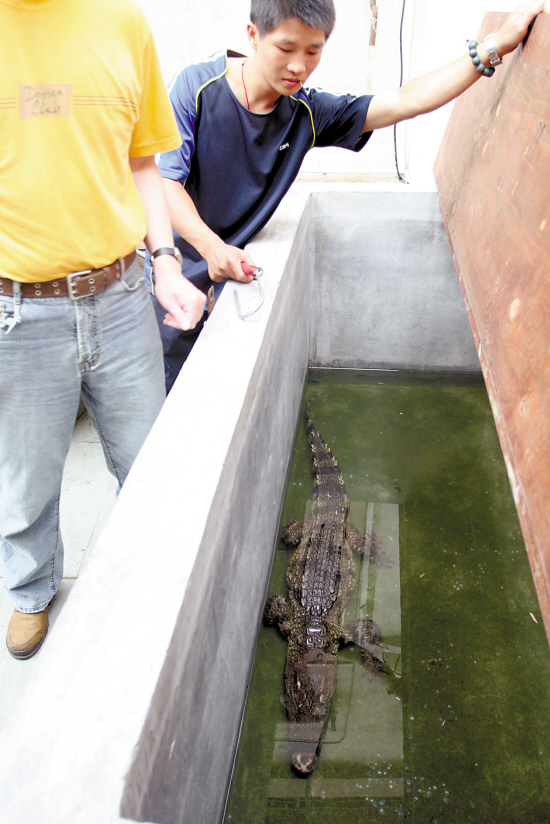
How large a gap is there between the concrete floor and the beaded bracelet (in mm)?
1999

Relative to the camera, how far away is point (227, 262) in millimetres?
1770

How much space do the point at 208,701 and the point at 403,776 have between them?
74 cm

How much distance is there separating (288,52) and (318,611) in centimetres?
183

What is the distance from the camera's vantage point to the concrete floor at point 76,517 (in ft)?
5.24

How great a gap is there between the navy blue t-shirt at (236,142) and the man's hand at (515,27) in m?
0.50

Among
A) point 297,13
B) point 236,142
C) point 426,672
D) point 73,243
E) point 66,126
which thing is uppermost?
point 297,13

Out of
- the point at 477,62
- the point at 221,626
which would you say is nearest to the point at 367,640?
the point at 221,626

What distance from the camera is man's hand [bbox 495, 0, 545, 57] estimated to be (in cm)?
133

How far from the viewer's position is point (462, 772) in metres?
1.50

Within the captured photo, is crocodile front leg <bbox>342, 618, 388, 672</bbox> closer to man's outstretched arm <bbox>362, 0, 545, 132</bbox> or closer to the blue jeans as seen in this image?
the blue jeans

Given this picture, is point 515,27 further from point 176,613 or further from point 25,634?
point 25,634

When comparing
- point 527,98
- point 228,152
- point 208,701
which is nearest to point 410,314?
point 228,152

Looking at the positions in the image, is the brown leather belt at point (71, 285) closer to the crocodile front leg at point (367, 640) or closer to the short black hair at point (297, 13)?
the short black hair at point (297, 13)

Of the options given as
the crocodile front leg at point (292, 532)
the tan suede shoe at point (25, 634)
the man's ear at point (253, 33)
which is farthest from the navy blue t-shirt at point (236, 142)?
the tan suede shoe at point (25, 634)
